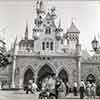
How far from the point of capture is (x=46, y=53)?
5508 millimetres

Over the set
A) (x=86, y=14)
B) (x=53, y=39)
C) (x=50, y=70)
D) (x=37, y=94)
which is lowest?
(x=37, y=94)

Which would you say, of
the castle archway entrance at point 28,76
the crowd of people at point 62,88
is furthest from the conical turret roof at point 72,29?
the castle archway entrance at point 28,76

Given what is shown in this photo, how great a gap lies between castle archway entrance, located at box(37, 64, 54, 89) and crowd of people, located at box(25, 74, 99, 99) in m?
0.07

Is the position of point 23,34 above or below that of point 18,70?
above

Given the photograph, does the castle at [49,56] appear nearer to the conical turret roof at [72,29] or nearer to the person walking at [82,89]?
the conical turret roof at [72,29]

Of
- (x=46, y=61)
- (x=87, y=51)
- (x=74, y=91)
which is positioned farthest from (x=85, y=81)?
(x=46, y=61)

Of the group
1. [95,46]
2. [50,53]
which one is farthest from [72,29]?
[50,53]

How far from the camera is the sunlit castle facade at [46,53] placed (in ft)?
17.9

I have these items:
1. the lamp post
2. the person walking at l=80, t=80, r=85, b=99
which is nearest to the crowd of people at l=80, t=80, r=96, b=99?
the person walking at l=80, t=80, r=85, b=99

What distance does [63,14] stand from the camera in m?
5.59

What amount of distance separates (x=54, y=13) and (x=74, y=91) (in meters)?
2.21

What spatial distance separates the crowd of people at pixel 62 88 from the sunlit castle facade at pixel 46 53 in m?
0.16

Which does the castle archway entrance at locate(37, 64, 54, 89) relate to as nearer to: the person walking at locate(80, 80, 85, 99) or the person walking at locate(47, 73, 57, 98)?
the person walking at locate(47, 73, 57, 98)

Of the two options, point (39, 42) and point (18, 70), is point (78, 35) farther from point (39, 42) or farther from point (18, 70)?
point (18, 70)
